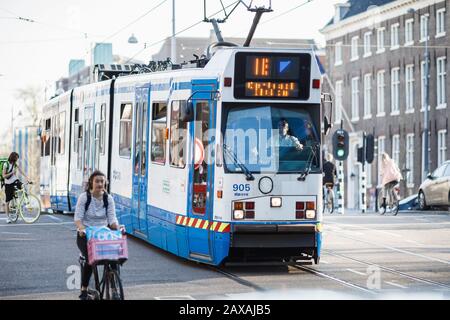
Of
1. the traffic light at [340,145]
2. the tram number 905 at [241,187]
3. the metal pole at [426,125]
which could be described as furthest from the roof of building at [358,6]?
the tram number 905 at [241,187]

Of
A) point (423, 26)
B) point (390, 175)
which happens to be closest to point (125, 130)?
point (390, 175)

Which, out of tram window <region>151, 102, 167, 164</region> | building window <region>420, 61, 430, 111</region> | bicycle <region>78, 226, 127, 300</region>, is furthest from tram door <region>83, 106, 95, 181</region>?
building window <region>420, 61, 430, 111</region>

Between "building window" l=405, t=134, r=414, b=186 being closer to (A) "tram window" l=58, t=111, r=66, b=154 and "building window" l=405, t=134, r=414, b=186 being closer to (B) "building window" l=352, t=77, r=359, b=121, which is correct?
(B) "building window" l=352, t=77, r=359, b=121

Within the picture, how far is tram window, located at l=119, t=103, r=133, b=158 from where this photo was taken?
21.3 metres

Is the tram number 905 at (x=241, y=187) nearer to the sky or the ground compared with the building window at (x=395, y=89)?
nearer to the ground

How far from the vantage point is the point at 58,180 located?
31281 millimetres

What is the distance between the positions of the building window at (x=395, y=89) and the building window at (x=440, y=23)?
16.7 ft

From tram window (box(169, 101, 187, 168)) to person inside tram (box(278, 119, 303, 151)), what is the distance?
5.46 ft

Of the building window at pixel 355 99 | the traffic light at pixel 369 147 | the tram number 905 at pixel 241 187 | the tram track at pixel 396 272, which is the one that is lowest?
the tram track at pixel 396 272

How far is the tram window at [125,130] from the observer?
21.3 metres

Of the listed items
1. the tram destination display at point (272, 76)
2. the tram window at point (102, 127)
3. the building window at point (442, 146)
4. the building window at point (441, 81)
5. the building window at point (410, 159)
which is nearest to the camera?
the tram destination display at point (272, 76)

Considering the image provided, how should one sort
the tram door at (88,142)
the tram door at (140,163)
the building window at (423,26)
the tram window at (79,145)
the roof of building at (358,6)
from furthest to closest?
1. the roof of building at (358,6)
2. the building window at (423,26)
3. the tram window at (79,145)
4. the tram door at (88,142)
5. the tram door at (140,163)

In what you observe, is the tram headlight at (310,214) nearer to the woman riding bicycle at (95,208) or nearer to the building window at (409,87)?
the woman riding bicycle at (95,208)
